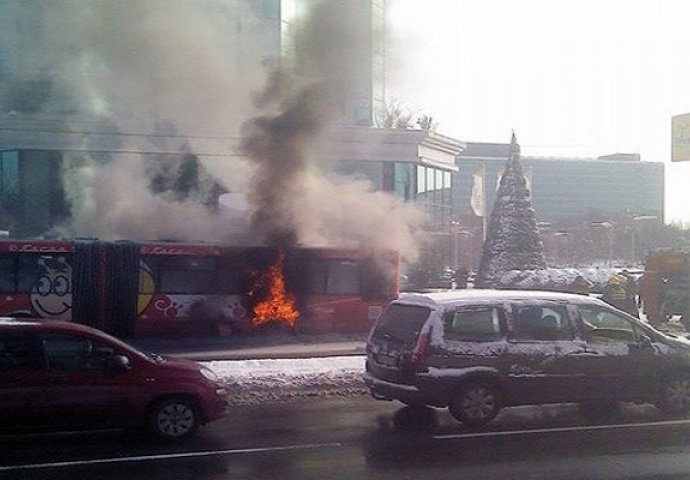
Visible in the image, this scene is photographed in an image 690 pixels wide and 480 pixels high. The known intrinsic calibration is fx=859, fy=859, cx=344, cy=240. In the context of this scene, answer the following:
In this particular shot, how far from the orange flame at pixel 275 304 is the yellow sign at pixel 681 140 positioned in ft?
40.6

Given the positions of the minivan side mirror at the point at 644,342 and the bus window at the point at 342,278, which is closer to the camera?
the minivan side mirror at the point at 644,342

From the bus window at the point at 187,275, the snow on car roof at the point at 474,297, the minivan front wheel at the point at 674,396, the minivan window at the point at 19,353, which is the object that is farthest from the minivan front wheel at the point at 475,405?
the bus window at the point at 187,275

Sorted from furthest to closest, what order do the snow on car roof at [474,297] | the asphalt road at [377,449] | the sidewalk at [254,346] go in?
the sidewalk at [254,346] < the snow on car roof at [474,297] < the asphalt road at [377,449]

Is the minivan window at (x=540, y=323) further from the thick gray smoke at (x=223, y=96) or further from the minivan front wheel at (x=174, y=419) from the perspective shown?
the thick gray smoke at (x=223, y=96)

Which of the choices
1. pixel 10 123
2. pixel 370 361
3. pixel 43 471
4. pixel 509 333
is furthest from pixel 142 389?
pixel 10 123

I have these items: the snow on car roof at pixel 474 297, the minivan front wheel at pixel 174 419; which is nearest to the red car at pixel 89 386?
the minivan front wheel at pixel 174 419

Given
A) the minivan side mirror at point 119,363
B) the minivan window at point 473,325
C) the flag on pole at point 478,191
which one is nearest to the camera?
the minivan side mirror at point 119,363

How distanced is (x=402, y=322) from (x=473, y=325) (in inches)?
34.7

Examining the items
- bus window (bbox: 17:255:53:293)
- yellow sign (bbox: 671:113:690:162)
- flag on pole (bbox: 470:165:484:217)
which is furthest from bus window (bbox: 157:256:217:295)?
flag on pole (bbox: 470:165:484:217)

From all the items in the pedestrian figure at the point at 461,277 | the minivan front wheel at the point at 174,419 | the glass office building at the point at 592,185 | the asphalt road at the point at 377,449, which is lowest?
the pedestrian figure at the point at 461,277

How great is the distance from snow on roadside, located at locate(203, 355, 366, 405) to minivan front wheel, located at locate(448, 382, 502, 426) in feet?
9.47

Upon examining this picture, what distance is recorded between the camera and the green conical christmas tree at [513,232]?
37.0m

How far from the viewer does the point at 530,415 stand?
35.8ft

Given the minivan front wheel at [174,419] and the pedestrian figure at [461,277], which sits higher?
the minivan front wheel at [174,419]
